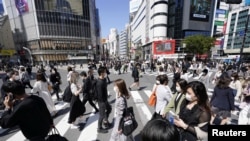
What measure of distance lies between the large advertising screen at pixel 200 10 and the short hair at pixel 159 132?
6092 cm

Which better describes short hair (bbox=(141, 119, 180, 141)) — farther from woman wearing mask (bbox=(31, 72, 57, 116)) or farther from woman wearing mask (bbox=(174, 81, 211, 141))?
woman wearing mask (bbox=(31, 72, 57, 116))

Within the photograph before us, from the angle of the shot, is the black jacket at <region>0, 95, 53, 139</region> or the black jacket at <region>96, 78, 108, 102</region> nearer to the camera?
the black jacket at <region>0, 95, 53, 139</region>

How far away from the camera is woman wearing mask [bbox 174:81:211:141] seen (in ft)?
6.15

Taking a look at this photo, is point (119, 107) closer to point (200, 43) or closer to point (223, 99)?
point (223, 99)

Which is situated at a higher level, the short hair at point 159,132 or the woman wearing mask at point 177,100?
the short hair at point 159,132

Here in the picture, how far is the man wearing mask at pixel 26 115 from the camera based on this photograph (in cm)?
199

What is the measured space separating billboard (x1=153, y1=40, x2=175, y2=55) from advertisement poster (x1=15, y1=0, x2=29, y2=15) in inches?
2105

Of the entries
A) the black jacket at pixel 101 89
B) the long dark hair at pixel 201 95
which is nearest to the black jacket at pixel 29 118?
the black jacket at pixel 101 89

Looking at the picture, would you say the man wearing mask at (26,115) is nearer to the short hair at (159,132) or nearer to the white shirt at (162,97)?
the short hair at (159,132)

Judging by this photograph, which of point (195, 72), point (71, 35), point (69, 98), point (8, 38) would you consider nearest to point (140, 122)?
point (69, 98)

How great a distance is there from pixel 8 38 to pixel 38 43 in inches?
769

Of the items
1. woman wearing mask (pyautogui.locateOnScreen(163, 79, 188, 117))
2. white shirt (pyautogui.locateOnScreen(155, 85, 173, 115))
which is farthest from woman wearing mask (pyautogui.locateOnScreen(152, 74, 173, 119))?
woman wearing mask (pyautogui.locateOnScreen(163, 79, 188, 117))

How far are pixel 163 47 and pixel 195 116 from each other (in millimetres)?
54054

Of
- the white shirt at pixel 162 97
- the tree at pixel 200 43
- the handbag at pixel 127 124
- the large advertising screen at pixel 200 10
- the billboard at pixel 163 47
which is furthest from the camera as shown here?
the large advertising screen at pixel 200 10
